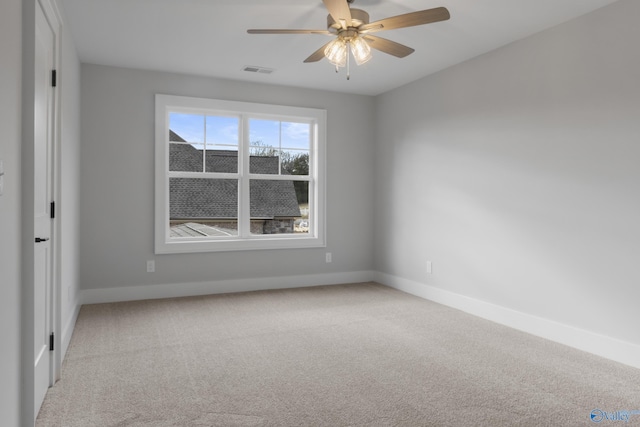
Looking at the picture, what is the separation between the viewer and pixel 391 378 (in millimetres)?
2631

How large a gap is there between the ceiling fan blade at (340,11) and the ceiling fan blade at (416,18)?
0.15 m

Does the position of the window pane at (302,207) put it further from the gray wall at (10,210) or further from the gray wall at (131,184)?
the gray wall at (10,210)

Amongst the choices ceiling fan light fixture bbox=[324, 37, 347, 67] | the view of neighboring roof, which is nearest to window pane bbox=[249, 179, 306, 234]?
the view of neighboring roof

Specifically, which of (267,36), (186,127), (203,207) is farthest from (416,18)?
(203,207)

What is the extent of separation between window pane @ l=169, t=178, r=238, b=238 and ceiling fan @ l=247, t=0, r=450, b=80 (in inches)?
88.3

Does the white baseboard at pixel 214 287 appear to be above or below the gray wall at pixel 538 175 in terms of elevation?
below

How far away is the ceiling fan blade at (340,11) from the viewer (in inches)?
93.6

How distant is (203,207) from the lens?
495cm

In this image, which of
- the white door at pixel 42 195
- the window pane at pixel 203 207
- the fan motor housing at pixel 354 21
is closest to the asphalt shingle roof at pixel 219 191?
the window pane at pixel 203 207

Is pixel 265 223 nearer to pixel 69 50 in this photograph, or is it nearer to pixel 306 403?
pixel 69 50

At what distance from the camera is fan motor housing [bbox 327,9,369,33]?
8.85 feet

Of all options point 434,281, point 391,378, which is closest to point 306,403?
point 391,378

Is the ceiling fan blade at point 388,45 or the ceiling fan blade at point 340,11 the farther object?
the ceiling fan blade at point 388,45

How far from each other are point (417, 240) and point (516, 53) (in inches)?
84.2
